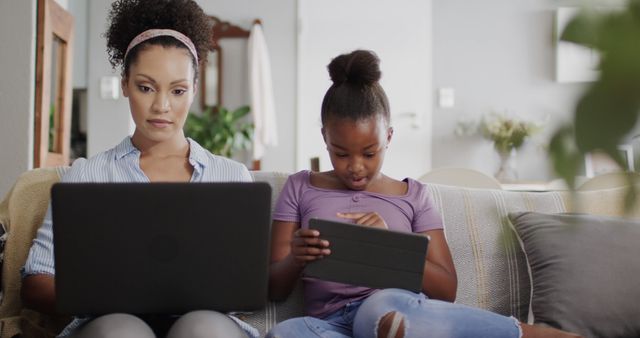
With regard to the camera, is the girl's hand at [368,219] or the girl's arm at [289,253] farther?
the girl's hand at [368,219]

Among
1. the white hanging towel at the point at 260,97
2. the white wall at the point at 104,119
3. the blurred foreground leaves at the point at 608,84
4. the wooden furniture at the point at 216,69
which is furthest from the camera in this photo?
the wooden furniture at the point at 216,69

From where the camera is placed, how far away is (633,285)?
1.54m

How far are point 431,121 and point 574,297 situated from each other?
361 cm

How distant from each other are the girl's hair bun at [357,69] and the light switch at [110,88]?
312 centimetres

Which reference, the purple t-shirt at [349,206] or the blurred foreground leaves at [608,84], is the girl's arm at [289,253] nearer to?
the purple t-shirt at [349,206]

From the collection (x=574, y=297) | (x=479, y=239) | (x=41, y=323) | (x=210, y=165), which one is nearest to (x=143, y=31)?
(x=210, y=165)

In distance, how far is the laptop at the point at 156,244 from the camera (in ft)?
3.52

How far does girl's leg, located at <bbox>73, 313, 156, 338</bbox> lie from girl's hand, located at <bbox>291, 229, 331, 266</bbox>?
331 mm

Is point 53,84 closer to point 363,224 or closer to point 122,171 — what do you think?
point 122,171

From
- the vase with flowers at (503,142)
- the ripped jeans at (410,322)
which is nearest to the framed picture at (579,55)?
the ripped jeans at (410,322)

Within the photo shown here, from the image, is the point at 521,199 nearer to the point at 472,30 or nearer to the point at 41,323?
the point at 41,323

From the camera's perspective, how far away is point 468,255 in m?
1.68

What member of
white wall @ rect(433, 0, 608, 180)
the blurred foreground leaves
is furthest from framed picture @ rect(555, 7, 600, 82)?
white wall @ rect(433, 0, 608, 180)

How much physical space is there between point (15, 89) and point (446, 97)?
10.4 feet
